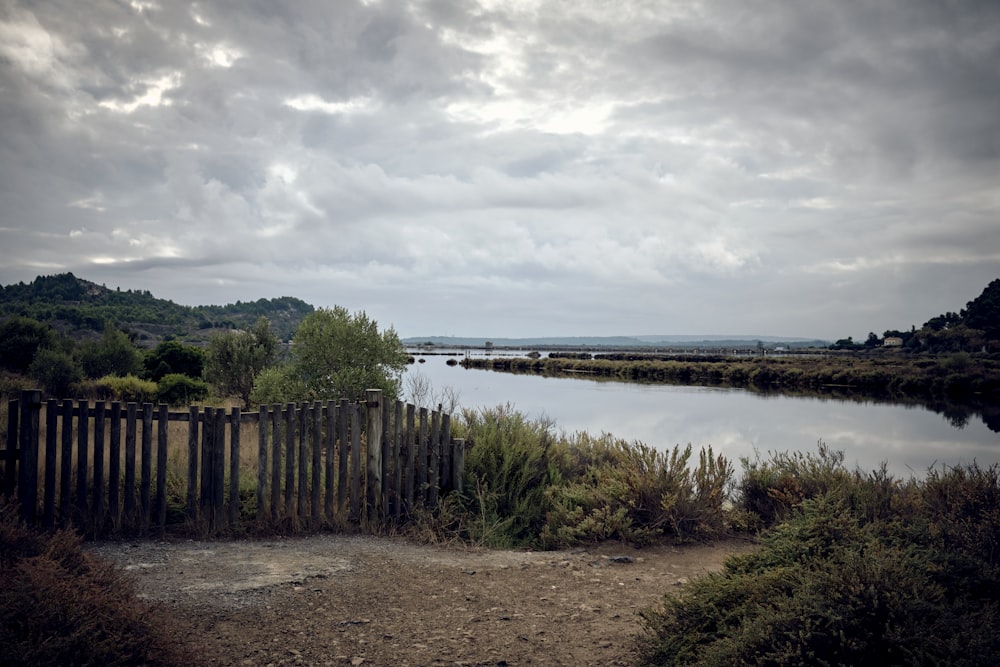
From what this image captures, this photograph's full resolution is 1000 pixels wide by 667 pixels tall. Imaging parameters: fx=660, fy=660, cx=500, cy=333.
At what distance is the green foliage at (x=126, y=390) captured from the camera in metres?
19.9

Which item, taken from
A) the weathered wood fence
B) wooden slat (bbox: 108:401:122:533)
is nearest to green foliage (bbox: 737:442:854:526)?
the weathered wood fence

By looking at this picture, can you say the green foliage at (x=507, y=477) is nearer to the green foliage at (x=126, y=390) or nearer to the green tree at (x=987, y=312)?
the green foliage at (x=126, y=390)

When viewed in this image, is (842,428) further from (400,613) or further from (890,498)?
(400,613)

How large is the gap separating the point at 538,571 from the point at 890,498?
177 inches

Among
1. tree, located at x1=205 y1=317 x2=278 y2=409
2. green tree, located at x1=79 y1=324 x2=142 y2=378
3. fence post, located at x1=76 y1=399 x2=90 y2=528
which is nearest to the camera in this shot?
fence post, located at x1=76 y1=399 x2=90 y2=528

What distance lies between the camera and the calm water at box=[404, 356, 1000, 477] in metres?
19.8

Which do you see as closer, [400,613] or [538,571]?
[400,613]

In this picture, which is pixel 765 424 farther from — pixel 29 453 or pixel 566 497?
pixel 29 453

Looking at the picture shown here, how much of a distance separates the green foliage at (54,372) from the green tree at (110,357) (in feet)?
10.4

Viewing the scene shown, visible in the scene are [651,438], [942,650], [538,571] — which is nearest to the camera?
[942,650]

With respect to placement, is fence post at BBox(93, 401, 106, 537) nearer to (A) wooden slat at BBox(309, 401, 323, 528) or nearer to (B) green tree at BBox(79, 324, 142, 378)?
(A) wooden slat at BBox(309, 401, 323, 528)

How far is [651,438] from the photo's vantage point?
21.0 metres

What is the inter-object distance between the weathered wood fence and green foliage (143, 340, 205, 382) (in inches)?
679

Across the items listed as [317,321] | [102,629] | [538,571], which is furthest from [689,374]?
[102,629]
